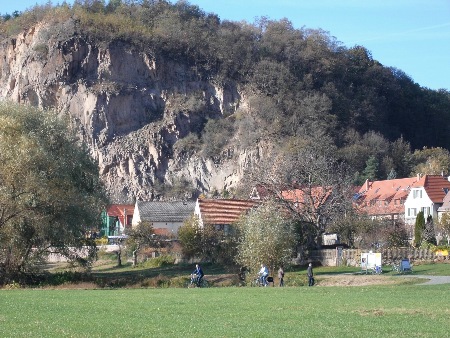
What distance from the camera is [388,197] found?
90.3 m

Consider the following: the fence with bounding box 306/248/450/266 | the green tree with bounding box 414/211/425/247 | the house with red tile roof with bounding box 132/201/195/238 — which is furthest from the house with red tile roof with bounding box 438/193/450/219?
the house with red tile roof with bounding box 132/201/195/238

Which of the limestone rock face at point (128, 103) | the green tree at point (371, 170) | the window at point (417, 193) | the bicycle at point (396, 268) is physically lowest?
the bicycle at point (396, 268)

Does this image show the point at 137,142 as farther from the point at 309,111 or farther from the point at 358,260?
the point at 358,260

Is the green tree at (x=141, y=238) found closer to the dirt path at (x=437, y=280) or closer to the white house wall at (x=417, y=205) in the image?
the white house wall at (x=417, y=205)

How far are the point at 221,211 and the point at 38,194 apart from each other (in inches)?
1241

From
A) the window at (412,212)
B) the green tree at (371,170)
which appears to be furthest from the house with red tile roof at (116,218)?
the window at (412,212)

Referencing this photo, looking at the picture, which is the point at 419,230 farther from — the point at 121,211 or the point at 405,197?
the point at 121,211

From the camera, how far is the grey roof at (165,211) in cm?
8625

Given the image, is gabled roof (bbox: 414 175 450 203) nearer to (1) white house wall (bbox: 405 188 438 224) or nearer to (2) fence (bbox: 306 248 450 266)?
(1) white house wall (bbox: 405 188 438 224)

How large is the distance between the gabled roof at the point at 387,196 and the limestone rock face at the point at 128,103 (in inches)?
768

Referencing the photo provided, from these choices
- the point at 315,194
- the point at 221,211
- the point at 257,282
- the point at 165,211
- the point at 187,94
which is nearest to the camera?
the point at 257,282

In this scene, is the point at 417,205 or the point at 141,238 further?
the point at 417,205

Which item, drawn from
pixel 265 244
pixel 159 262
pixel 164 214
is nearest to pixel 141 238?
pixel 159 262

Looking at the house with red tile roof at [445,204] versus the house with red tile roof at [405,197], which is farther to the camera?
the house with red tile roof at [405,197]
